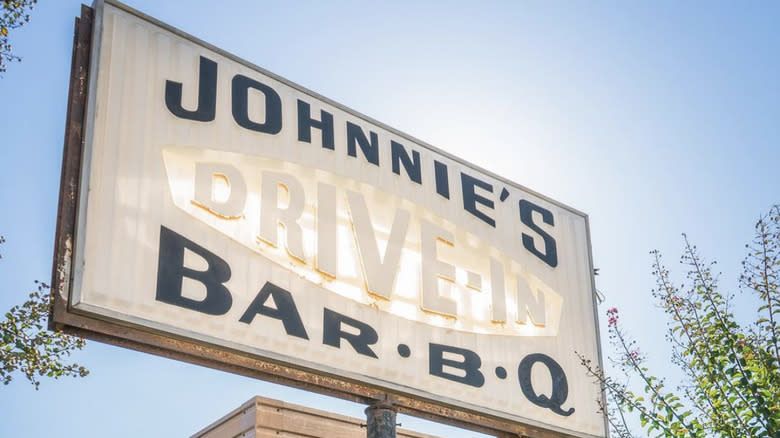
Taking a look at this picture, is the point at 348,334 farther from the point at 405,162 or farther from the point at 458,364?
the point at 405,162

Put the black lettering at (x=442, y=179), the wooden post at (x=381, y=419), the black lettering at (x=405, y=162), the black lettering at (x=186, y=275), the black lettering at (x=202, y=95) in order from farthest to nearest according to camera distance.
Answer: the black lettering at (x=442, y=179)
the black lettering at (x=405, y=162)
the wooden post at (x=381, y=419)
the black lettering at (x=202, y=95)
the black lettering at (x=186, y=275)

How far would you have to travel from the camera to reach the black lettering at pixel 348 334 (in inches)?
340

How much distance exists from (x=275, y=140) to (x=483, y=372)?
2883 millimetres

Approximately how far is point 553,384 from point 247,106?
4.14 m

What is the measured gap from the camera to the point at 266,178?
28.9 feet

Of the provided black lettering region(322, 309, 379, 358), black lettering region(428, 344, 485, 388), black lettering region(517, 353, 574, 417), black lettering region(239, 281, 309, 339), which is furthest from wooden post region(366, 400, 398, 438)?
black lettering region(517, 353, 574, 417)

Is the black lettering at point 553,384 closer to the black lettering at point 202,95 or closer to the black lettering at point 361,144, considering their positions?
the black lettering at point 361,144

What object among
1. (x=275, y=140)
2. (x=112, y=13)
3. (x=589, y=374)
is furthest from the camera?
(x=589, y=374)

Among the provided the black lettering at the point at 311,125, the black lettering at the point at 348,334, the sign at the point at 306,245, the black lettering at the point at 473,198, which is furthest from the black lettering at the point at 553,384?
the black lettering at the point at 311,125

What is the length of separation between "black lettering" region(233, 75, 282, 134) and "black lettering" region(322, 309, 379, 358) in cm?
167

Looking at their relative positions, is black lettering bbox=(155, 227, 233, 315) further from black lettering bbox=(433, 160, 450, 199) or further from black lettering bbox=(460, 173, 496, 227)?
black lettering bbox=(460, 173, 496, 227)

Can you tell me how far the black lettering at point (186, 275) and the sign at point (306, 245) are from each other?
0.01 m

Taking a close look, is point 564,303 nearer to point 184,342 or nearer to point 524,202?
point 524,202

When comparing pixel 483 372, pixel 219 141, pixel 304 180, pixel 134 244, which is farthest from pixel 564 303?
pixel 134 244
